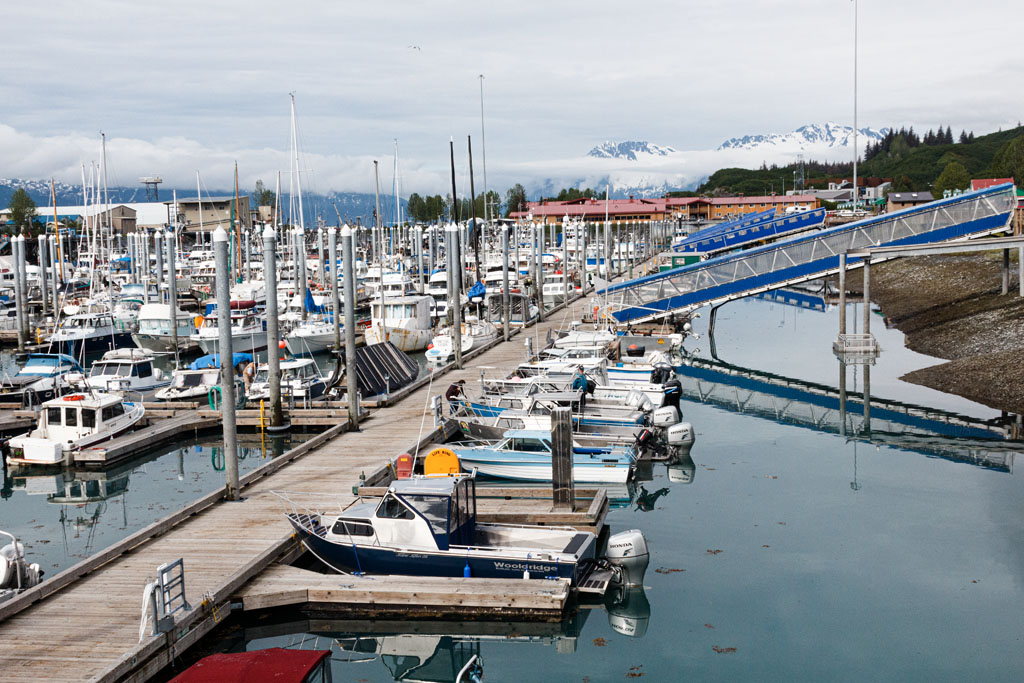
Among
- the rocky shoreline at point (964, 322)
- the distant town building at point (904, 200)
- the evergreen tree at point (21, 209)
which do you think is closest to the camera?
the rocky shoreline at point (964, 322)

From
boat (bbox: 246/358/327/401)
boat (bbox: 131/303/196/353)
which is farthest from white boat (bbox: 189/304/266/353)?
boat (bbox: 246/358/327/401)

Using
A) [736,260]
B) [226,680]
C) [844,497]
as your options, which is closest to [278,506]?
[226,680]

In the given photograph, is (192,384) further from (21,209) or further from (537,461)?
(21,209)

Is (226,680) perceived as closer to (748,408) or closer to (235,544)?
(235,544)

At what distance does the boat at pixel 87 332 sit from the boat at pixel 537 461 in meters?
35.0

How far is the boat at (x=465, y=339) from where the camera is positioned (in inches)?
1808

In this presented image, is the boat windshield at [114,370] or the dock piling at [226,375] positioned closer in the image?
the dock piling at [226,375]

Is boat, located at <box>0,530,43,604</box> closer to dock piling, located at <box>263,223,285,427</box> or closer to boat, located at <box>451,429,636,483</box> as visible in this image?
dock piling, located at <box>263,223,285,427</box>

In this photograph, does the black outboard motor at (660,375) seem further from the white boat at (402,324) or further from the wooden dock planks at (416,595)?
the wooden dock planks at (416,595)

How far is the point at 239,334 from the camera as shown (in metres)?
53.0

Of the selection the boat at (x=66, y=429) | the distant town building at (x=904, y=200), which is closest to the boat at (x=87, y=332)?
the boat at (x=66, y=429)

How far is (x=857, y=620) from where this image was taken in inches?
715

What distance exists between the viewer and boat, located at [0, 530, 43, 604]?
1717 cm

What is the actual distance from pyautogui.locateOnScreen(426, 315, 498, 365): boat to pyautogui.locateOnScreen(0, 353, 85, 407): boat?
51.0 ft
